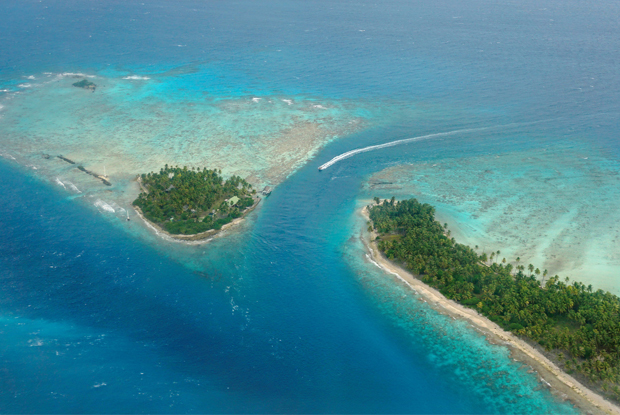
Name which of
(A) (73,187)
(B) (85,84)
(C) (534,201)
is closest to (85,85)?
(B) (85,84)

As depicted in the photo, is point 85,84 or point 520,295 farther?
point 85,84

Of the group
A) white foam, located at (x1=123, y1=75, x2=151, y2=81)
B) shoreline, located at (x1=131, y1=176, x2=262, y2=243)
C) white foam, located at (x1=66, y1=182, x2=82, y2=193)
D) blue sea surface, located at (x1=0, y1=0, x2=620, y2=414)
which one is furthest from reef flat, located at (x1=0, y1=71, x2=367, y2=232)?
shoreline, located at (x1=131, y1=176, x2=262, y2=243)

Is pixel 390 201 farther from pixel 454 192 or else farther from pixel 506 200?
pixel 506 200

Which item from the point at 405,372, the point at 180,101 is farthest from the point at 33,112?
the point at 405,372

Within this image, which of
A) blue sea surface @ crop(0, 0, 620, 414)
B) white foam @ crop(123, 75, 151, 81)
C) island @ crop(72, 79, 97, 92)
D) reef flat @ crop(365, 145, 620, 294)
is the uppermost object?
white foam @ crop(123, 75, 151, 81)

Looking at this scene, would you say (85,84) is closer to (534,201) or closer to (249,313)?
(249,313)

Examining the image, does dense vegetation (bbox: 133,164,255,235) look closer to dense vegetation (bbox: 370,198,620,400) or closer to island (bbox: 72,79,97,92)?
dense vegetation (bbox: 370,198,620,400)
